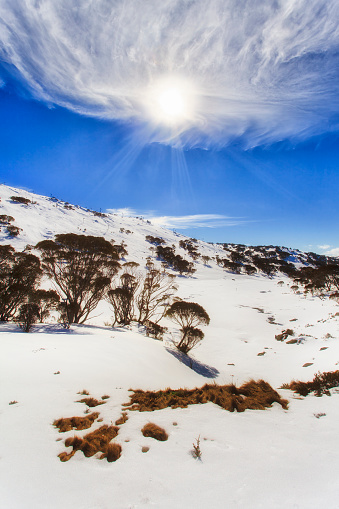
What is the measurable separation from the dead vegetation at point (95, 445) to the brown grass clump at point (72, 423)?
1.45ft

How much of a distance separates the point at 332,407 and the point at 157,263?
75.1m

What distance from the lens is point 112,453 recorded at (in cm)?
350

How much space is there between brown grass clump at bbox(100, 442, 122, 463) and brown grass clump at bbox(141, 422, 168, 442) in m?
0.75

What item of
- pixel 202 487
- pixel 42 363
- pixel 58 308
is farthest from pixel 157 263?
pixel 202 487

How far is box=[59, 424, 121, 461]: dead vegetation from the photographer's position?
139 inches

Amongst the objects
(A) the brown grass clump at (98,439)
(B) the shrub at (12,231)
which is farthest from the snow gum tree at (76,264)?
(B) the shrub at (12,231)

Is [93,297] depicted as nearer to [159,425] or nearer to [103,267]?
[103,267]

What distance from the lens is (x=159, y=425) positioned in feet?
15.3

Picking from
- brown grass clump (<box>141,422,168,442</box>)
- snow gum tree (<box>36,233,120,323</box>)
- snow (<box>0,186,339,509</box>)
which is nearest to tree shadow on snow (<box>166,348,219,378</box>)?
snow (<box>0,186,339,509</box>)

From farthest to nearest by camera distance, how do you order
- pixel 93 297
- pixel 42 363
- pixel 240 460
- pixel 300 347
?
pixel 93 297
pixel 300 347
pixel 42 363
pixel 240 460

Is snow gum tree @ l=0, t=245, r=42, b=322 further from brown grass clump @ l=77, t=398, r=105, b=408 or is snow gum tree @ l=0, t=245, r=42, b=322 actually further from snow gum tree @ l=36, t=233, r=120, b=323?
brown grass clump @ l=77, t=398, r=105, b=408

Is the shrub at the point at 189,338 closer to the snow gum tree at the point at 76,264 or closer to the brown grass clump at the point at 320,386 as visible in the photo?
the snow gum tree at the point at 76,264

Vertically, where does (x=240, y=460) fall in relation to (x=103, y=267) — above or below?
below

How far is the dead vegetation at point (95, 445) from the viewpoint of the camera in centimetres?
354
